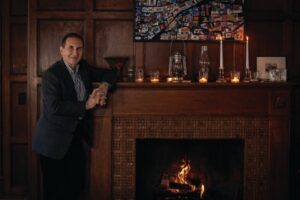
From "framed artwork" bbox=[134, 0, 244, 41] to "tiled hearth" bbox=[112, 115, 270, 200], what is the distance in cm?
71

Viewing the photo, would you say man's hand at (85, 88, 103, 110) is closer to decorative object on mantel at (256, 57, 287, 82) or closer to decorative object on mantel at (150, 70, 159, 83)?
decorative object on mantel at (150, 70, 159, 83)

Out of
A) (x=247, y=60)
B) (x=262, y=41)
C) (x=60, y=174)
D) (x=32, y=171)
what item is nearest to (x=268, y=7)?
(x=262, y=41)

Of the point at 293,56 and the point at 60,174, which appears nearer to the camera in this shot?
the point at 60,174

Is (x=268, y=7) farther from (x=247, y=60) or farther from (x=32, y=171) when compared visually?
(x=32, y=171)

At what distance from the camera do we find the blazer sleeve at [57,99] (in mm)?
3172

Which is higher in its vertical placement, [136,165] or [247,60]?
[247,60]

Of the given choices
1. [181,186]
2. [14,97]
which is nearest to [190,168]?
[181,186]

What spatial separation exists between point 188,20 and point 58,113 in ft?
4.59

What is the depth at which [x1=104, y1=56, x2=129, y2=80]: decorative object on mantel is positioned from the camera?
3711 mm

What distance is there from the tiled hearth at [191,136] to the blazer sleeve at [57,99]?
52 centimetres

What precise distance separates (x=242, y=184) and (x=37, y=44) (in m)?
2.16

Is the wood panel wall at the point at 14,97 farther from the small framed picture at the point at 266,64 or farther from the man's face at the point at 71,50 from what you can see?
the small framed picture at the point at 266,64

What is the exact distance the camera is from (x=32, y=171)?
3881 mm

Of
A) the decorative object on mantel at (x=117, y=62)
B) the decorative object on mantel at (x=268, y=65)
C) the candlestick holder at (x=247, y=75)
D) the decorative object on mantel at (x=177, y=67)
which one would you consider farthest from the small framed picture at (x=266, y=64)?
the decorative object on mantel at (x=117, y=62)
